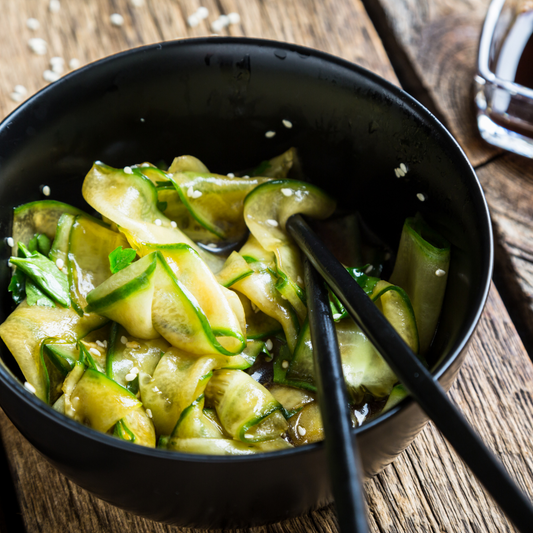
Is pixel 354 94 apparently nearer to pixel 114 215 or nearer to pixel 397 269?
pixel 397 269

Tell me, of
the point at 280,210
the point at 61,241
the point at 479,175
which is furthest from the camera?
the point at 479,175

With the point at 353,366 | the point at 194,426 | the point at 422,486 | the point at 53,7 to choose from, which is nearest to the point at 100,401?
the point at 194,426

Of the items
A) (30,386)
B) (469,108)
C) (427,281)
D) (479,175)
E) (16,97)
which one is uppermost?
(16,97)

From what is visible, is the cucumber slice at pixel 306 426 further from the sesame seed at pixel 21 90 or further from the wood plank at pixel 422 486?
the sesame seed at pixel 21 90

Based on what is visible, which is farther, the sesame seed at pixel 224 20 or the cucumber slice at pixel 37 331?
the sesame seed at pixel 224 20

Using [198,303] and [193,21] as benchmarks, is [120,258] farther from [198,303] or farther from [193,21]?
[193,21]

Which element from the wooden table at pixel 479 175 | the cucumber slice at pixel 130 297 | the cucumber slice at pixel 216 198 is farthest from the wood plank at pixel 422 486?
the cucumber slice at pixel 216 198

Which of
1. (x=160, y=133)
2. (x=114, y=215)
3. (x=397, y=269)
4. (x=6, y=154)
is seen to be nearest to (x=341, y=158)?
(x=397, y=269)
